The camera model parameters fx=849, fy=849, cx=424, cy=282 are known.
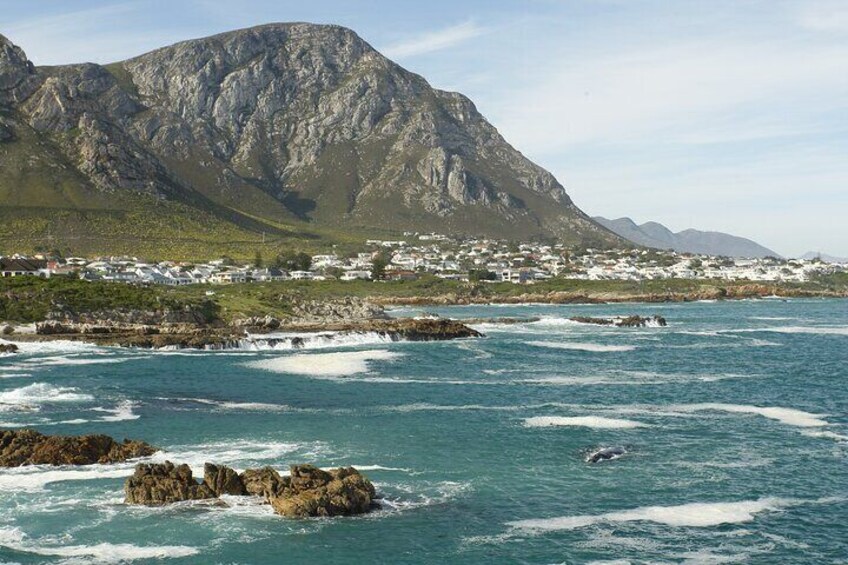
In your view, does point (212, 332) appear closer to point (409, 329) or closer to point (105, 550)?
point (409, 329)

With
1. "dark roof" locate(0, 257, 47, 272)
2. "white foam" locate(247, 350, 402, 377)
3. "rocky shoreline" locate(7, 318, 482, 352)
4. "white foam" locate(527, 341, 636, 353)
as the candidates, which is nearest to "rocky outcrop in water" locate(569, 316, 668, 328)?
"rocky shoreline" locate(7, 318, 482, 352)

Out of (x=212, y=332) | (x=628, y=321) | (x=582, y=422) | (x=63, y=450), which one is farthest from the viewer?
(x=628, y=321)

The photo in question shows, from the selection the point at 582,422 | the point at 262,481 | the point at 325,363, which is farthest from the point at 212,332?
the point at 262,481

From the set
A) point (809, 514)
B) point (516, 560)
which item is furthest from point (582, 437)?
point (516, 560)

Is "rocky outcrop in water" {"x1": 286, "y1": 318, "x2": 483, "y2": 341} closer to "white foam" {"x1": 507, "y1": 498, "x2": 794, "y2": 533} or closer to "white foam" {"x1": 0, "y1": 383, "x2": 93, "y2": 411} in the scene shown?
"white foam" {"x1": 0, "y1": 383, "x2": 93, "y2": 411}

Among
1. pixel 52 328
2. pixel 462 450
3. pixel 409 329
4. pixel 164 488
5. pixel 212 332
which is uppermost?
pixel 52 328

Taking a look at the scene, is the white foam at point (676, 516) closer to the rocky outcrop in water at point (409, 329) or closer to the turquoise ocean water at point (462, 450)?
the turquoise ocean water at point (462, 450)
